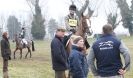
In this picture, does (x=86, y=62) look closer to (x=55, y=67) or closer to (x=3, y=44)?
(x=55, y=67)

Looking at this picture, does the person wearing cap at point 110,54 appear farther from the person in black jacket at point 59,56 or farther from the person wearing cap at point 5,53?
the person wearing cap at point 5,53

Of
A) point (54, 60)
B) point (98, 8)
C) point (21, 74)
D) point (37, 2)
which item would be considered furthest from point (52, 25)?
point (54, 60)

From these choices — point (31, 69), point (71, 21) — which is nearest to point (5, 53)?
point (71, 21)

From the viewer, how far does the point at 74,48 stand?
31.0 feet

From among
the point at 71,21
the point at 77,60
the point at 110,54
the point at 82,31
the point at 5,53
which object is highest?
the point at 71,21

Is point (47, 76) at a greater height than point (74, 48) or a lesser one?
lesser

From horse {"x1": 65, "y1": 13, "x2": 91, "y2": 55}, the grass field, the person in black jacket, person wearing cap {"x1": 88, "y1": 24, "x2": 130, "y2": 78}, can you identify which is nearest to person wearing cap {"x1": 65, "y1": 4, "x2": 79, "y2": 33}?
horse {"x1": 65, "y1": 13, "x2": 91, "y2": 55}

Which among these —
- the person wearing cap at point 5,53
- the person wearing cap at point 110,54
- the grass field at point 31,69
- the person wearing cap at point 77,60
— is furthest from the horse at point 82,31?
the grass field at point 31,69

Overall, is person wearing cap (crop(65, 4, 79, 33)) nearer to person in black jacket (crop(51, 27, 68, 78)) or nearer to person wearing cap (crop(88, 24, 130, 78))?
person in black jacket (crop(51, 27, 68, 78))

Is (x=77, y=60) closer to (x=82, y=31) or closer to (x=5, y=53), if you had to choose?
(x=82, y=31)

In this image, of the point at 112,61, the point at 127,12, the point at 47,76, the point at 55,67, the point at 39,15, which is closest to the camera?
the point at 112,61

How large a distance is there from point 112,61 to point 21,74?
12.2m

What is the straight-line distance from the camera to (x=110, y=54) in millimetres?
8836

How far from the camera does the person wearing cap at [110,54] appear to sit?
8789mm
